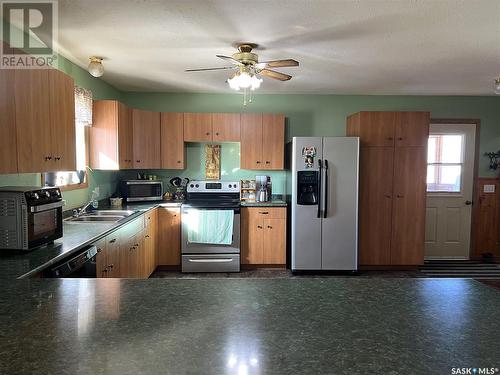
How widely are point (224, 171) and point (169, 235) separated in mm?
1234

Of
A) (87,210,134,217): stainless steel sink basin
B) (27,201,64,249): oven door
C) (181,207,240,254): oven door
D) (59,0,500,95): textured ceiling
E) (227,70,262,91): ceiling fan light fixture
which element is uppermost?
(59,0,500,95): textured ceiling

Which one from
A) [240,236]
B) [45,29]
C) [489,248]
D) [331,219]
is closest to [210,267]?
[240,236]

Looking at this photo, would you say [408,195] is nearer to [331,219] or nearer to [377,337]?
[331,219]

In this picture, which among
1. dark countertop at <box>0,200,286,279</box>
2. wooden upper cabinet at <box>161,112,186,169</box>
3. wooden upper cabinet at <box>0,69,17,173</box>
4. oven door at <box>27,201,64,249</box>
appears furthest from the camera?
wooden upper cabinet at <box>161,112,186,169</box>

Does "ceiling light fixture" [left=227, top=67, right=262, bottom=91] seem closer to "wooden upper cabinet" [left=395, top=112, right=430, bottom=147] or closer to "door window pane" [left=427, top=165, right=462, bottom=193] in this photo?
"wooden upper cabinet" [left=395, top=112, right=430, bottom=147]

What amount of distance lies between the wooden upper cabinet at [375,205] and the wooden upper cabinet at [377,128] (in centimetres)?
9

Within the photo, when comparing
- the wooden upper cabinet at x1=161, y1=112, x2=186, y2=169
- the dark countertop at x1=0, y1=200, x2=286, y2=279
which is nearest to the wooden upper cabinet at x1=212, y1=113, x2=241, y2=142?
the wooden upper cabinet at x1=161, y1=112, x2=186, y2=169

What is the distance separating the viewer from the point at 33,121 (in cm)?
212

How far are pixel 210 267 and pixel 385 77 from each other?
3.10m

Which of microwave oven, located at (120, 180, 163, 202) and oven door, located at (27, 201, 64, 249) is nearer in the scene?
oven door, located at (27, 201, 64, 249)

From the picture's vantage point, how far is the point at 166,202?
437 cm

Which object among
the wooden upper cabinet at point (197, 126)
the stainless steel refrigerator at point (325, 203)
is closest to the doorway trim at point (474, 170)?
the stainless steel refrigerator at point (325, 203)

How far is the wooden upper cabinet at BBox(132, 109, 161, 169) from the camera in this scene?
4.36 metres

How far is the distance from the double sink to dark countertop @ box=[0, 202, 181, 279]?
11.4 inches
